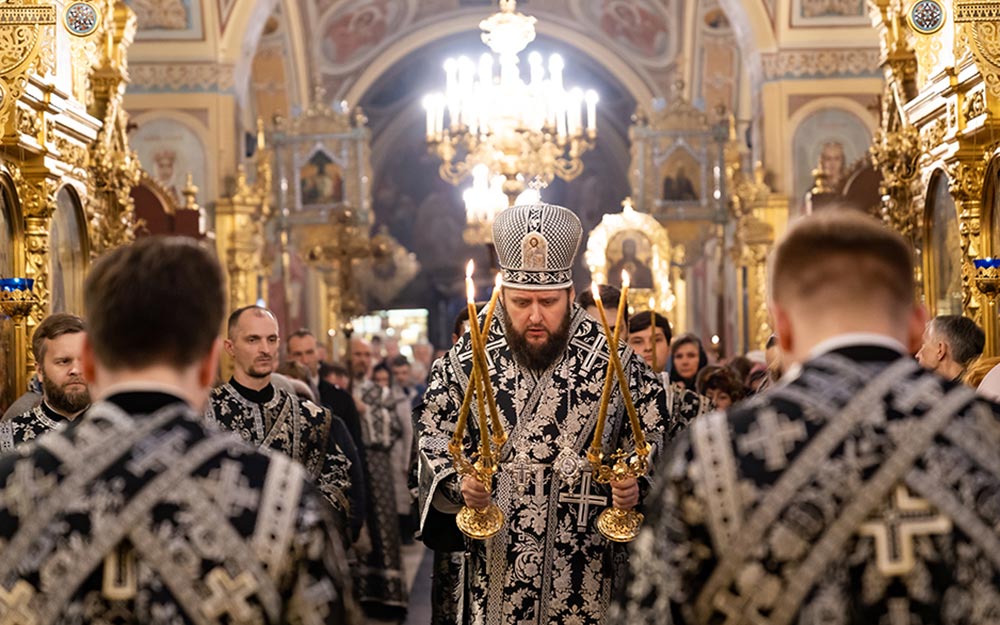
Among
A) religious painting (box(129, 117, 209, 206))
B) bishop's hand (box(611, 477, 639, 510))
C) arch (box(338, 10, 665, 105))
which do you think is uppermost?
arch (box(338, 10, 665, 105))

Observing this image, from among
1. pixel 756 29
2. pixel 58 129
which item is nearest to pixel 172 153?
pixel 756 29

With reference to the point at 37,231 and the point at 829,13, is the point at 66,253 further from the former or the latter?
the point at 829,13

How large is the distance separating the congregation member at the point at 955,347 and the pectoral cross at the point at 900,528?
131 inches

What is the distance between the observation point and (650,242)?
1719cm

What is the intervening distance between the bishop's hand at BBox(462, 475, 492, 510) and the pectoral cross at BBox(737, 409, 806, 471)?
211 cm

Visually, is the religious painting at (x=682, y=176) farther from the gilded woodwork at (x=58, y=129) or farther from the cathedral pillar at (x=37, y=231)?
the cathedral pillar at (x=37, y=231)

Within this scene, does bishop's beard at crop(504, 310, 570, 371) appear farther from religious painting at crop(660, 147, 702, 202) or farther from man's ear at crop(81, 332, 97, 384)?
religious painting at crop(660, 147, 702, 202)

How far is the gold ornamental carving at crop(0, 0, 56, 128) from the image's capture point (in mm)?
7684

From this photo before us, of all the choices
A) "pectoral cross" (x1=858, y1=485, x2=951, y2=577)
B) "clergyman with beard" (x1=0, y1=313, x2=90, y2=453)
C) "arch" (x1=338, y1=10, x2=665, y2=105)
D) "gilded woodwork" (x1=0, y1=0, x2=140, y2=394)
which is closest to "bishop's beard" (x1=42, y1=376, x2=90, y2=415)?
"clergyman with beard" (x1=0, y1=313, x2=90, y2=453)

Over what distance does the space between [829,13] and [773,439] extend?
15832mm

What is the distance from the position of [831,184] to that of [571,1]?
12337 mm

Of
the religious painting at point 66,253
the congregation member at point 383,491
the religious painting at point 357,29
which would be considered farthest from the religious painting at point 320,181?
the religious painting at point 66,253

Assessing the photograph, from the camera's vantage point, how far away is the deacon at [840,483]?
8.23 ft

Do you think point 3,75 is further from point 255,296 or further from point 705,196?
point 705,196
